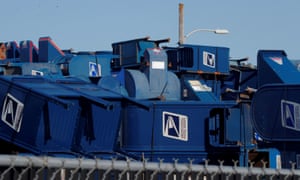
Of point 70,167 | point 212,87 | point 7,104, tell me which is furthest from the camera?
point 212,87

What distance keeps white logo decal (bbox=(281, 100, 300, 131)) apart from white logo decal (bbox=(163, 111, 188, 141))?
547 cm

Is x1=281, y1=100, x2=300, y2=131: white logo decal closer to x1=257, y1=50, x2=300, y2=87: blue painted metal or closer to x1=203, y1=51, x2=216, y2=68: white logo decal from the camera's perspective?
x1=257, y1=50, x2=300, y2=87: blue painted metal

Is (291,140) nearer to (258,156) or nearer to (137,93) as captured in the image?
(258,156)

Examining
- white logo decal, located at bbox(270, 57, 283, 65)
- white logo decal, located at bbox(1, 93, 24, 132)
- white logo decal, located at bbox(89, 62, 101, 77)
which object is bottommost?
white logo decal, located at bbox(89, 62, 101, 77)

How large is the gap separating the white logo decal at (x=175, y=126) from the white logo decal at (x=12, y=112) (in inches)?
151

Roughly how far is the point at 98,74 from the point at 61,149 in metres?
12.2

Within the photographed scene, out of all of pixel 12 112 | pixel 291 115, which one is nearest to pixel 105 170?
pixel 291 115

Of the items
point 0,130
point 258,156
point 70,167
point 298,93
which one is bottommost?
Answer: point 258,156

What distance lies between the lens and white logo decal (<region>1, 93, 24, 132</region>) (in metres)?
14.5

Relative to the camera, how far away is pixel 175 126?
17453 mm

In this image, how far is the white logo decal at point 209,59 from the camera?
25.9 meters

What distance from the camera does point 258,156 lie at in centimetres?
1695

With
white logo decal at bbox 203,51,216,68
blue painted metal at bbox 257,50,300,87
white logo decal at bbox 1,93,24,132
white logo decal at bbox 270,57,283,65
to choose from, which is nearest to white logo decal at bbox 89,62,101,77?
white logo decal at bbox 203,51,216,68

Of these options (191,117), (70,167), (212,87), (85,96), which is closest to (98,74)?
(212,87)
